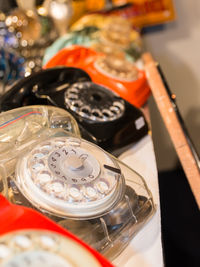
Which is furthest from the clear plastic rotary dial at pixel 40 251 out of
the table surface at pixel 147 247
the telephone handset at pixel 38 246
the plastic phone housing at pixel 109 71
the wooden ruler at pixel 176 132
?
the plastic phone housing at pixel 109 71

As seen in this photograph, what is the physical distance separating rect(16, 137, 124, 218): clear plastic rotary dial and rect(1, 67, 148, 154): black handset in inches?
6.3

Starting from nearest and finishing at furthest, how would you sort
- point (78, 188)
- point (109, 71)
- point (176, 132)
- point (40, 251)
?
1. point (40, 251)
2. point (78, 188)
3. point (176, 132)
4. point (109, 71)

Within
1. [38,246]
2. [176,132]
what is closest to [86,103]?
[176,132]

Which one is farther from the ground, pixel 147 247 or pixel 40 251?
pixel 40 251

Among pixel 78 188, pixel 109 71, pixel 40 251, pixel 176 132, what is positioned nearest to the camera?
pixel 40 251

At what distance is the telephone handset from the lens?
299 millimetres

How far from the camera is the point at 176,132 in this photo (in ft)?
2.24

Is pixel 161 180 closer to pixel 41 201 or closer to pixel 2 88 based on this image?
pixel 2 88

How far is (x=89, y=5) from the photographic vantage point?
1.59 meters

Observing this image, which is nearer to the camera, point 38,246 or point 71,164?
point 38,246

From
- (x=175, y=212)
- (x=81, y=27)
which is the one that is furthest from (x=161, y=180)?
(x=81, y=27)

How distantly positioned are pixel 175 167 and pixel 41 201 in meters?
1.65

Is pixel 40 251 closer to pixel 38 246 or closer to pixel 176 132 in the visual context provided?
pixel 38 246

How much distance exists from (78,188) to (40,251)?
0.15 metres
